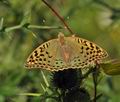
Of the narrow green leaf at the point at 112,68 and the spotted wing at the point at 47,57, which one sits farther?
the spotted wing at the point at 47,57

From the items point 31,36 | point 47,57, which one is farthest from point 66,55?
point 31,36

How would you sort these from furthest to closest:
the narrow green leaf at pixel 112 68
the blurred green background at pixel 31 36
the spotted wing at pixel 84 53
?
the blurred green background at pixel 31 36 < the spotted wing at pixel 84 53 < the narrow green leaf at pixel 112 68

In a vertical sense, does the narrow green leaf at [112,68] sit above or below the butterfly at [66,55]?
below

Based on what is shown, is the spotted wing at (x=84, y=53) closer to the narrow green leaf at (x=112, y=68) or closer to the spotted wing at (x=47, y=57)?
the spotted wing at (x=47, y=57)

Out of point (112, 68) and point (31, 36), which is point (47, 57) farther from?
point (31, 36)

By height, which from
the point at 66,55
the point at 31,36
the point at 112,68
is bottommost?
the point at 112,68

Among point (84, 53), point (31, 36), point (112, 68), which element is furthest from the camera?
point (31, 36)

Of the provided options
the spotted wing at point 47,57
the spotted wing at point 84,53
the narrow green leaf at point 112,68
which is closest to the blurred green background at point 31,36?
the spotted wing at point 47,57

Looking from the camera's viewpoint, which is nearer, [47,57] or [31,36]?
[47,57]

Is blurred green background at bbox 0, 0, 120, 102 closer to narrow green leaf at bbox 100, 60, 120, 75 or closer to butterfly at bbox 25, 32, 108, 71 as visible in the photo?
butterfly at bbox 25, 32, 108, 71
